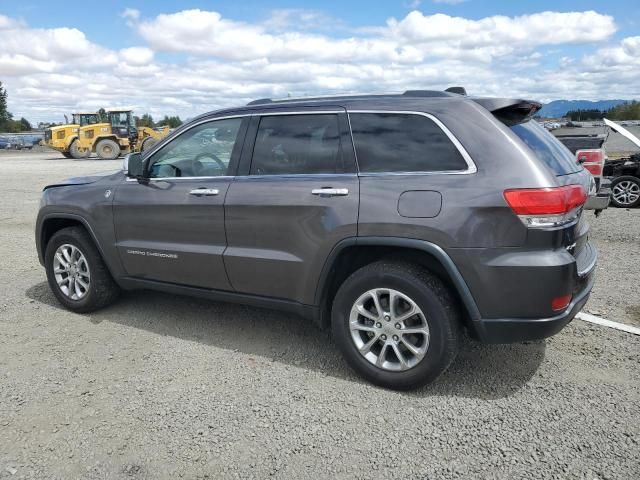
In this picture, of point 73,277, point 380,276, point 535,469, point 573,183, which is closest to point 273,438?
point 380,276

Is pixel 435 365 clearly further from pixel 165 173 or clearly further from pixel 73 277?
pixel 73 277

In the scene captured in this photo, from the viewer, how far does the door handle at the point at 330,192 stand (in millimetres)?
3369

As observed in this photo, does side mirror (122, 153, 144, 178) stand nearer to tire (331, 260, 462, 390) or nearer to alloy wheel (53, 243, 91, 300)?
alloy wheel (53, 243, 91, 300)

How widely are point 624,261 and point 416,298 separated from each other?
421 cm

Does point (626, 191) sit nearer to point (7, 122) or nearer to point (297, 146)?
point (297, 146)

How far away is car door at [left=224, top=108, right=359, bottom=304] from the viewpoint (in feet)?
11.2

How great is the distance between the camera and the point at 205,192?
12.8 feet

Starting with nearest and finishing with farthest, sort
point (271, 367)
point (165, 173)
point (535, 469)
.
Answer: point (535, 469)
point (271, 367)
point (165, 173)

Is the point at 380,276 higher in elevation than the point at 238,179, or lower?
lower

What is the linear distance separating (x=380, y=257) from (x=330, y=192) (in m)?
0.52

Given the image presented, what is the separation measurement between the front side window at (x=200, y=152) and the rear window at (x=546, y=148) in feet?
6.43

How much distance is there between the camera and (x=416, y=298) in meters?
3.18

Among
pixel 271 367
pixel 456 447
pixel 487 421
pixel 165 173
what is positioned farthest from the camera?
pixel 165 173

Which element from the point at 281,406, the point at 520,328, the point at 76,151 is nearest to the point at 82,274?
the point at 281,406
